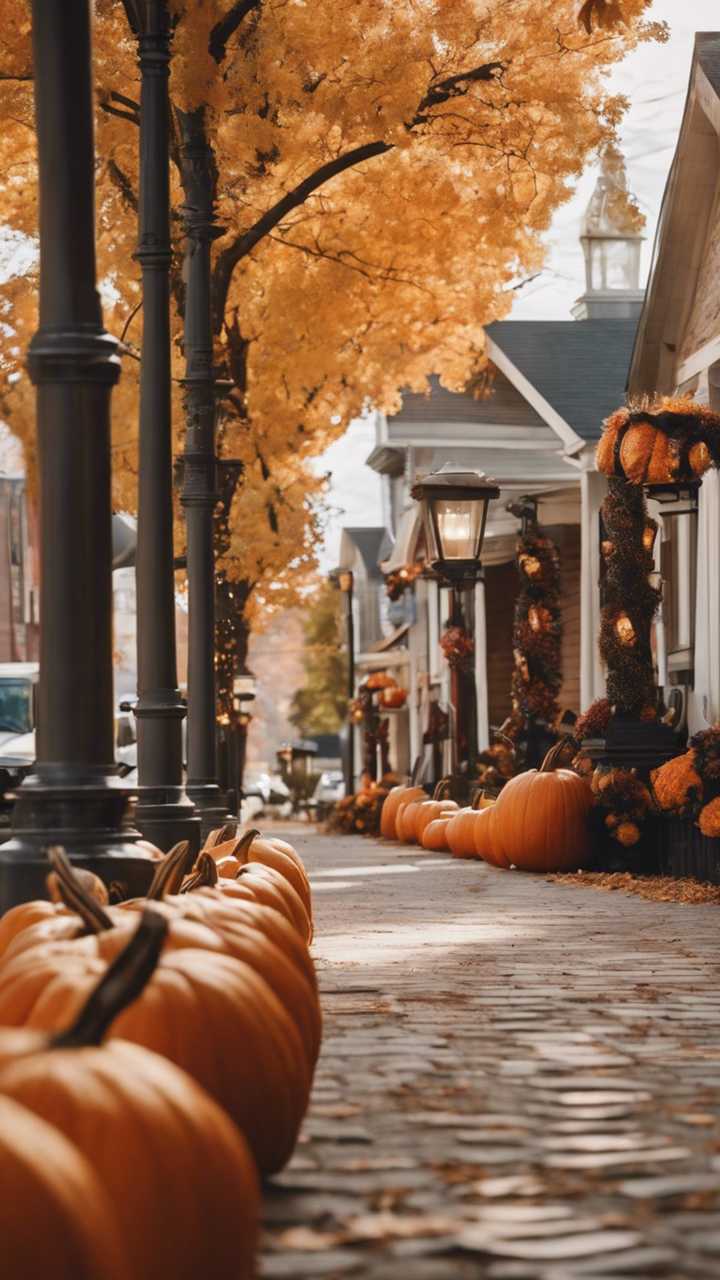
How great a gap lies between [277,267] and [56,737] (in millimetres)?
15263

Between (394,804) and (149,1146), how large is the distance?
82.5ft

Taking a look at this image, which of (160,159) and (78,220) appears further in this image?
(160,159)

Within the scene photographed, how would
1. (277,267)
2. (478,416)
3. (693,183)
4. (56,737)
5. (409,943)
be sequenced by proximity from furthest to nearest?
1. (478,416)
2. (277,267)
3. (693,183)
4. (409,943)
5. (56,737)

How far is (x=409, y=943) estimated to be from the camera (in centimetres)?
990

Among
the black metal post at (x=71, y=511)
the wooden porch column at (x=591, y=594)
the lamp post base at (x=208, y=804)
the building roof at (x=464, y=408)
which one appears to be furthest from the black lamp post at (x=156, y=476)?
the building roof at (x=464, y=408)

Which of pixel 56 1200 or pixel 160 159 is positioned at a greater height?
pixel 160 159

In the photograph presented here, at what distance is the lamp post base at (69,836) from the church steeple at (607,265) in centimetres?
2914

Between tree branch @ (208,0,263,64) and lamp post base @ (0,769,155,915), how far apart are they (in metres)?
10.1

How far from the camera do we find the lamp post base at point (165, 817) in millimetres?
10281

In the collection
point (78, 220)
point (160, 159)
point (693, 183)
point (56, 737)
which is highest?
point (693, 183)

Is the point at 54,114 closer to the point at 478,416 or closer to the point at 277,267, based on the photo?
the point at 277,267

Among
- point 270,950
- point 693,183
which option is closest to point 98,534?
point 270,950

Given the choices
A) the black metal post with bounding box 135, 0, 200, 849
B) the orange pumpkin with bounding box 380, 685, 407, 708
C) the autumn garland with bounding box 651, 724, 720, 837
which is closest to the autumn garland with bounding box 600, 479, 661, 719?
the autumn garland with bounding box 651, 724, 720, 837

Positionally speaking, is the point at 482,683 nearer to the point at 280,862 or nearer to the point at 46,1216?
the point at 280,862
